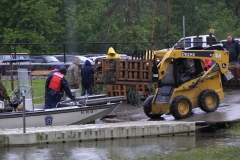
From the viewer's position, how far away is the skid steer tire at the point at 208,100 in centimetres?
1862

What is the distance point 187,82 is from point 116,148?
4.39 m

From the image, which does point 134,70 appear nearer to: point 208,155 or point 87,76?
point 87,76

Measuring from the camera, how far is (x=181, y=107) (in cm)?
1833

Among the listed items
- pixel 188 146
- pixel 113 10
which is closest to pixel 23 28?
pixel 113 10

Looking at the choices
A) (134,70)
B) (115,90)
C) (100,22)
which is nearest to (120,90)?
(115,90)

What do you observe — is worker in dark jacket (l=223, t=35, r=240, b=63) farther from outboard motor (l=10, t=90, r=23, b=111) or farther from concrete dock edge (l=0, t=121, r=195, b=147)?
outboard motor (l=10, t=90, r=23, b=111)

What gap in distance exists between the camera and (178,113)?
18172 millimetres

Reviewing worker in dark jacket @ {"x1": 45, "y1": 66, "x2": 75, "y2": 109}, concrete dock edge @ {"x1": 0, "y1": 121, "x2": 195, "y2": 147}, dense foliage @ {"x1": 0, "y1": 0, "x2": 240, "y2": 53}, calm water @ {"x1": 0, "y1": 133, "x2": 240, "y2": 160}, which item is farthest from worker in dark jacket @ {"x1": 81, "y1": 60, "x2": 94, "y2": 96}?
dense foliage @ {"x1": 0, "y1": 0, "x2": 240, "y2": 53}

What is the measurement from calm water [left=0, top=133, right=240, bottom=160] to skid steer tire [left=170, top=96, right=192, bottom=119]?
1.53 meters

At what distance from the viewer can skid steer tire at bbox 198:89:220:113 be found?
18.6 meters

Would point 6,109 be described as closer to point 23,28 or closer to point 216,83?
point 216,83

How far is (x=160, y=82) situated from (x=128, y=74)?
1.86 meters

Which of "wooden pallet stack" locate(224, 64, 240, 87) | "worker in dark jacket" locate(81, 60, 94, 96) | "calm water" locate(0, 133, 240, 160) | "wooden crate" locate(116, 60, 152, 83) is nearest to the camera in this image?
"calm water" locate(0, 133, 240, 160)

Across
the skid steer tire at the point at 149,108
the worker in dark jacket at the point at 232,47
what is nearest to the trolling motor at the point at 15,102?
the skid steer tire at the point at 149,108
